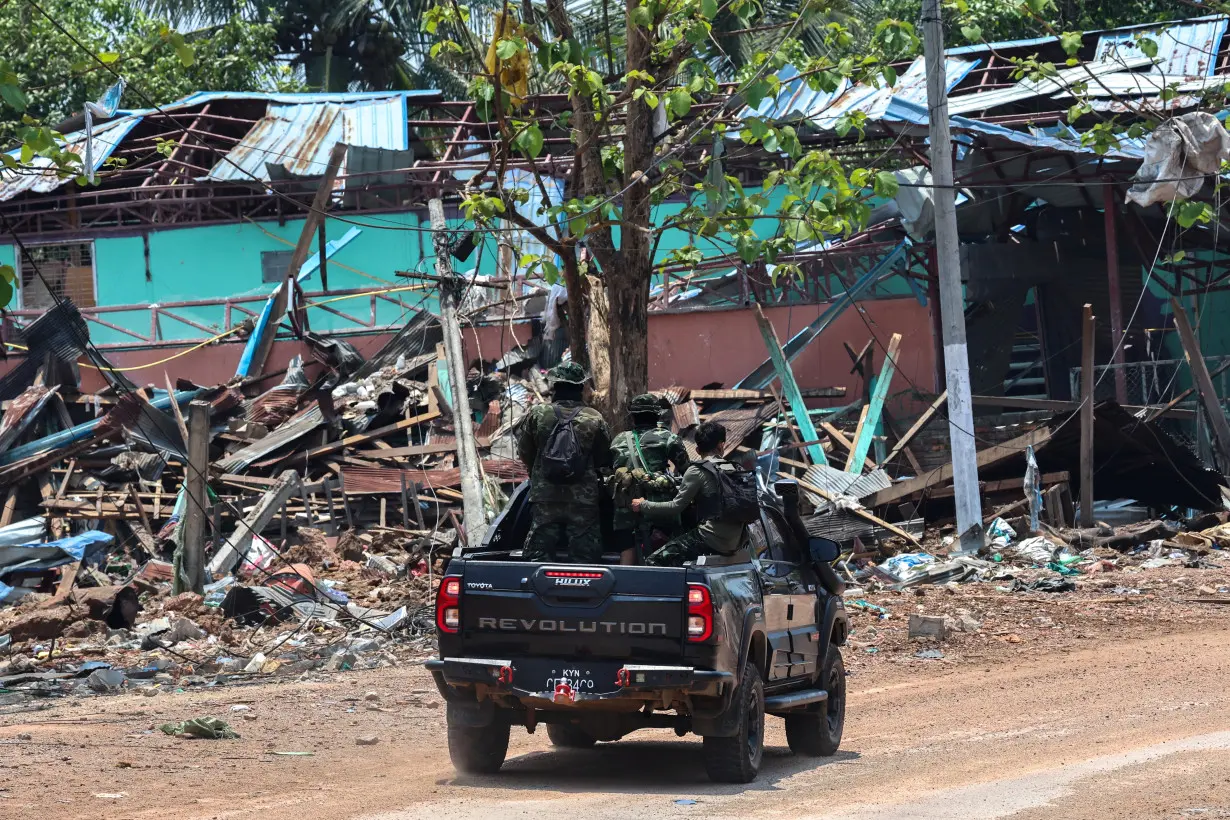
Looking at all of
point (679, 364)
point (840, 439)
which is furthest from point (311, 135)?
point (840, 439)

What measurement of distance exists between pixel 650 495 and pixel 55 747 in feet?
12.6

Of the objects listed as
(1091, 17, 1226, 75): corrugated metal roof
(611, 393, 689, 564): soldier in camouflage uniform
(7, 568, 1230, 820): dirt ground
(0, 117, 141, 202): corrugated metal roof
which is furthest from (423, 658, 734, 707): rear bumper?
(0, 117, 141, 202): corrugated metal roof

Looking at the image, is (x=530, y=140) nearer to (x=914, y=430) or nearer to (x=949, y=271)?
(x=949, y=271)

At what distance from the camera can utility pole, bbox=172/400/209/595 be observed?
45.8ft

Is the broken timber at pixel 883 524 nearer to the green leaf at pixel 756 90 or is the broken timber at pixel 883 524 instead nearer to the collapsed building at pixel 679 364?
the collapsed building at pixel 679 364

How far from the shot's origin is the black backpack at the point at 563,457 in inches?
296

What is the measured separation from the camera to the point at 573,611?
6.89 m

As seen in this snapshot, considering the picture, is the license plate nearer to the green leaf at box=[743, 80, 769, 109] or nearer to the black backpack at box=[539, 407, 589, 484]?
the black backpack at box=[539, 407, 589, 484]

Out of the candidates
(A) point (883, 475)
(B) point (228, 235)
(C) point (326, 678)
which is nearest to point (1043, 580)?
(A) point (883, 475)

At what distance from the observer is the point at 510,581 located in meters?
7.00

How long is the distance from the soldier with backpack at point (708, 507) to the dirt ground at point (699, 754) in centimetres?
121

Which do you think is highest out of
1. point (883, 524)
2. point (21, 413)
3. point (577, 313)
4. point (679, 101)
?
point (679, 101)

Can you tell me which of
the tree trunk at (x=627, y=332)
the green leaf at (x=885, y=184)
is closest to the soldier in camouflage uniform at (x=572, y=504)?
the green leaf at (x=885, y=184)

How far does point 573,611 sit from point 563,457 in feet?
3.16
